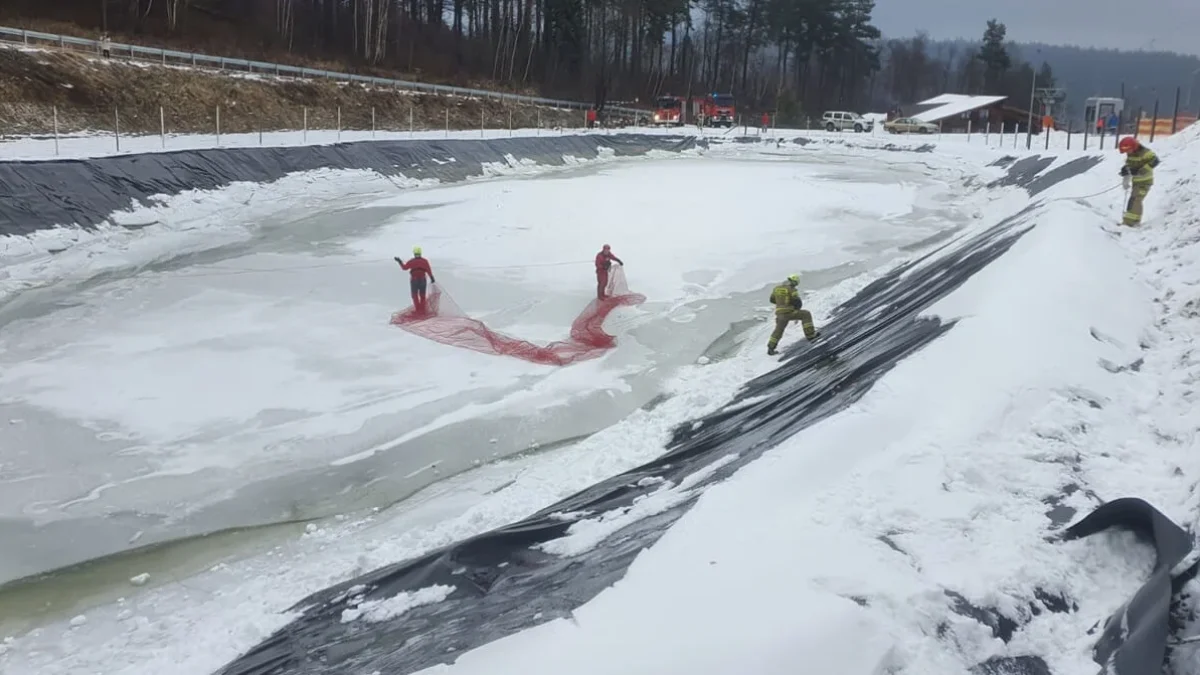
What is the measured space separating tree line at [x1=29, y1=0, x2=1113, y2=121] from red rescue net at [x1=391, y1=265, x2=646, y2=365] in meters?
34.5

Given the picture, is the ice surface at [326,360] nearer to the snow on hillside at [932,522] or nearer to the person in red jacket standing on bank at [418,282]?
the person in red jacket standing on bank at [418,282]

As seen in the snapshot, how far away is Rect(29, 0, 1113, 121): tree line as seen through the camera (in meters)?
49.7

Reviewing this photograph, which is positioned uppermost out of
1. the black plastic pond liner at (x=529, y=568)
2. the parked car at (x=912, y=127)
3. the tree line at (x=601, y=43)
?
the tree line at (x=601, y=43)

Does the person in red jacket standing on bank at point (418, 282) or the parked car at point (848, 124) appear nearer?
the person in red jacket standing on bank at point (418, 282)

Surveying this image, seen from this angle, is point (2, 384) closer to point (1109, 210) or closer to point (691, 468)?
point (691, 468)

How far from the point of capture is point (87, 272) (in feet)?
51.6

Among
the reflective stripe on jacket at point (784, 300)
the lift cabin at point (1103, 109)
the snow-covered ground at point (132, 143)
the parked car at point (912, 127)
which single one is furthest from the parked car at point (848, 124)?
the reflective stripe on jacket at point (784, 300)

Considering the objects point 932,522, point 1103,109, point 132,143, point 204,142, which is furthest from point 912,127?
point 932,522

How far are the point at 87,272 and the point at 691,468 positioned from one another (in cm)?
1325

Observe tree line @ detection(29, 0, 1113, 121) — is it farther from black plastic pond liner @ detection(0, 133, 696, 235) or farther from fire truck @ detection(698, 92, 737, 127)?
black plastic pond liner @ detection(0, 133, 696, 235)

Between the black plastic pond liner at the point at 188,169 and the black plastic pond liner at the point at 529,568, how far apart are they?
14.8 metres

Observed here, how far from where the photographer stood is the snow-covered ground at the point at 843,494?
421cm

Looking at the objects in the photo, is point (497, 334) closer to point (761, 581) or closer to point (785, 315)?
point (785, 315)

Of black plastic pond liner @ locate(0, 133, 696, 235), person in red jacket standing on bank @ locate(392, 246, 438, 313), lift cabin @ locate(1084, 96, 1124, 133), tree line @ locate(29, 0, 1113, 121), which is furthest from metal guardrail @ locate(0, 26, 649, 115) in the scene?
lift cabin @ locate(1084, 96, 1124, 133)
